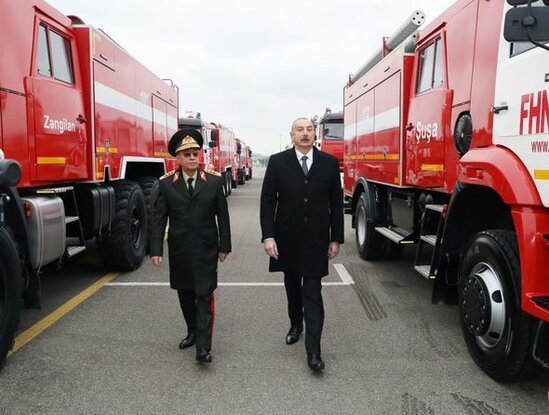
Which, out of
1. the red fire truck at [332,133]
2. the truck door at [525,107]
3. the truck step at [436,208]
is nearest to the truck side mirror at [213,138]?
the red fire truck at [332,133]

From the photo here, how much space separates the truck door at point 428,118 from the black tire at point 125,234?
3.55 metres

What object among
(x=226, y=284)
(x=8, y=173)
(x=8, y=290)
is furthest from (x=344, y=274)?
(x=8, y=173)

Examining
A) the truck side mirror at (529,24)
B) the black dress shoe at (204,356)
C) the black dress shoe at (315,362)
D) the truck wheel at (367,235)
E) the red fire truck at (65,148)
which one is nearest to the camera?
the truck side mirror at (529,24)

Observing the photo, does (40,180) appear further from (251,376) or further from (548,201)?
(548,201)

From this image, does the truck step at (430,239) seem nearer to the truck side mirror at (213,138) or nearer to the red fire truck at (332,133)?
the red fire truck at (332,133)

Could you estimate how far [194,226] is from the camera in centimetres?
423

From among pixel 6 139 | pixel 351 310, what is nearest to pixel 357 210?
pixel 351 310

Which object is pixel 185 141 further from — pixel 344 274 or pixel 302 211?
pixel 344 274

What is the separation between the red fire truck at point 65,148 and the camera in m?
4.34

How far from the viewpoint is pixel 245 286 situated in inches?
263

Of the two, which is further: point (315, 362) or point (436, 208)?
point (436, 208)

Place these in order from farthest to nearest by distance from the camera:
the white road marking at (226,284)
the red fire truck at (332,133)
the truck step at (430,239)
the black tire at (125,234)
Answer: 1. the red fire truck at (332,133)
2. the black tire at (125,234)
3. the white road marking at (226,284)
4. the truck step at (430,239)

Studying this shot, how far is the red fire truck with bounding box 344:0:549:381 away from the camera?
10.5 feet

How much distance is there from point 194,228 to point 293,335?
1.24m
